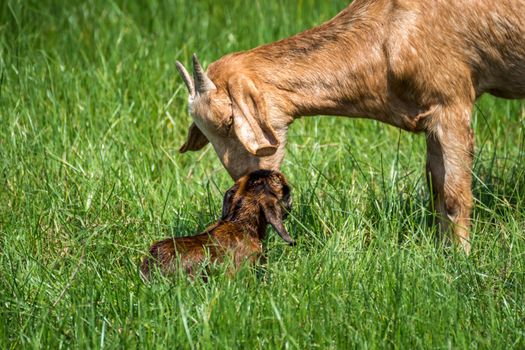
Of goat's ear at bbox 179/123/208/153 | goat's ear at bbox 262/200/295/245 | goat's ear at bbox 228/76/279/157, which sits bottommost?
goat's ear at bbox 262/200/295/245

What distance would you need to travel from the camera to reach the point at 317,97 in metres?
5.98

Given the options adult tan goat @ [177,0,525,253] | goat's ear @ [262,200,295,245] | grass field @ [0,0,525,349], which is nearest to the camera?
grass field @ [0,0,525,349]

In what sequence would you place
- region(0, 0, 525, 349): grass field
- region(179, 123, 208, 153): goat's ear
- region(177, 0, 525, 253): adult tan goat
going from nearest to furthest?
region(0, 0, 525, 349): grass field < region(177, 0, 525, 253): adult tan goat < region(179, 123, 208, 153): goat's ear

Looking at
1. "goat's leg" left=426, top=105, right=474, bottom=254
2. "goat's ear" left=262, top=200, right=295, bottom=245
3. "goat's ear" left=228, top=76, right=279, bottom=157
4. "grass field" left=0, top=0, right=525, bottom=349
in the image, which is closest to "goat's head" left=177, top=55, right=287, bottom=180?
"goat's ear" left=228, top=76, right=279, bottom=157

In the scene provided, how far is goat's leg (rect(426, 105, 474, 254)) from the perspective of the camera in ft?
19.4

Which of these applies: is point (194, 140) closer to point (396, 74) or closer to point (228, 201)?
point (228, 201)

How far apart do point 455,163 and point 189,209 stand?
1586 millimetres

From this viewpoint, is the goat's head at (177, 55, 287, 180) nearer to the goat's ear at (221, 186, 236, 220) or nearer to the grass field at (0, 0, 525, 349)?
the goat's ear at (221, 186, 236, 220)

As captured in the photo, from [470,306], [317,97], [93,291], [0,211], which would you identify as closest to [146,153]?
[0,211]

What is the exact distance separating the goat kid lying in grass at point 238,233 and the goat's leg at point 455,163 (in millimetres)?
914

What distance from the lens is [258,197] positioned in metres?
5.50

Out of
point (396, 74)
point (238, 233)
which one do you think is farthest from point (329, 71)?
point (238, 233)

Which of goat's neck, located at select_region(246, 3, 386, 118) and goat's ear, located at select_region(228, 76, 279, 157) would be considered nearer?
goat's ear, located at select_region(228, 76, 279, 157)

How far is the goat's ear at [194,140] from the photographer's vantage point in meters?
6.13
